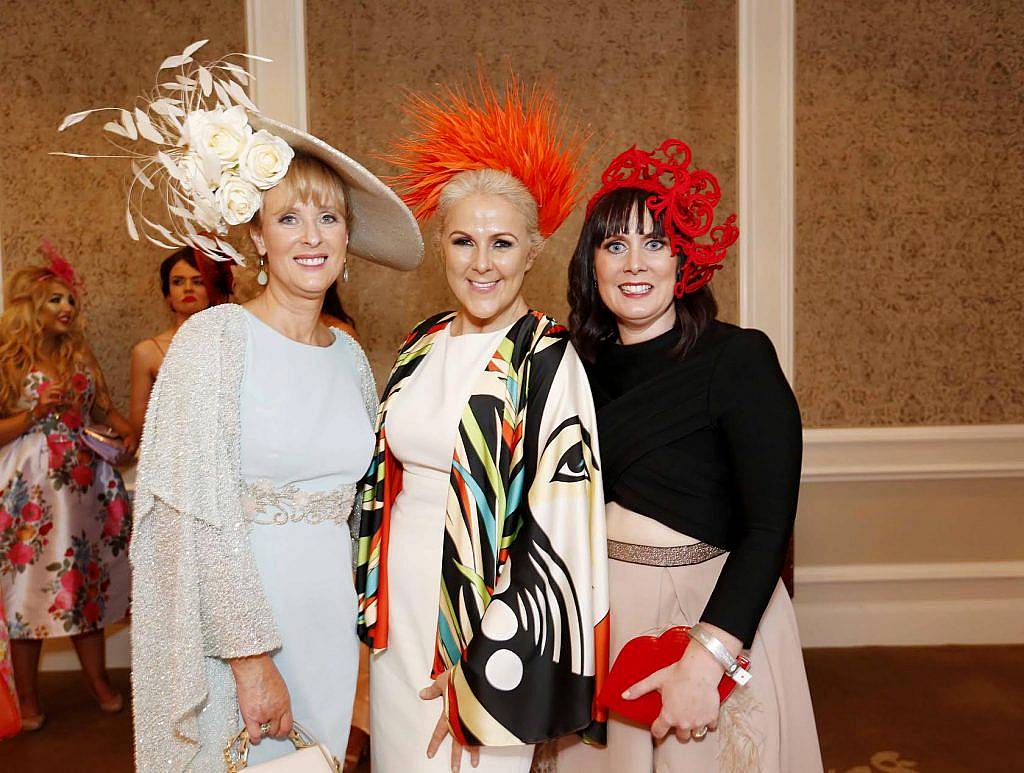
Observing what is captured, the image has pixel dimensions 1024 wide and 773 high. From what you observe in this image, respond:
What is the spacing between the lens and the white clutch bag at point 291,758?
5.08ft

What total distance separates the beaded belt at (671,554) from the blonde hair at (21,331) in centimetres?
264

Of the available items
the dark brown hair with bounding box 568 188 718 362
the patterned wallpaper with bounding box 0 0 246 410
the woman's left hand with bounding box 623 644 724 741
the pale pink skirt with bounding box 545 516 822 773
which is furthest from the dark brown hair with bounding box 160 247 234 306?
the woman's left hand with bounding box 623 644 724 741

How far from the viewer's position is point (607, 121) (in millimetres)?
3934

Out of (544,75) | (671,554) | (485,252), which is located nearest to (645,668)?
(671,554)

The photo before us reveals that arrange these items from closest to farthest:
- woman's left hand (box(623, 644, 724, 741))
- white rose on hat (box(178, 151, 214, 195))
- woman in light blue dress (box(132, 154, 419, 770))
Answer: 1. woman's left hand (box(623, 644, 724, 741))
2. woman in light blue dress (box(132, 154, 419, 770))
3. white rose on hat (box(178, 151, 214, 195))

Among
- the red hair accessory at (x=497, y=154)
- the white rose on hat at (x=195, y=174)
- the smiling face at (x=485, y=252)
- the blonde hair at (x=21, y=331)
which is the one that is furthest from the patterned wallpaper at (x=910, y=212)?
the blonde hair at (x=21, y=331)

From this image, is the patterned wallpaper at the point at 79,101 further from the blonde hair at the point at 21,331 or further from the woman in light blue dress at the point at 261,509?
the woman in light blue dress at the point at 261,509

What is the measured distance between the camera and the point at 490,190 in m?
1.83

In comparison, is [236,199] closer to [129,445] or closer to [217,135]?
[217,135]

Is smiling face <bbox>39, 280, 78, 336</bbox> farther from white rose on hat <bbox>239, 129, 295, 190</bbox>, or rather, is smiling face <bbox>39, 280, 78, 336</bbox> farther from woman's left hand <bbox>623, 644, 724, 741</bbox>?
woman's left hand <bbox>623, 644, 724, 741</bbox>

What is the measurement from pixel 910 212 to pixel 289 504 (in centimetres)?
334

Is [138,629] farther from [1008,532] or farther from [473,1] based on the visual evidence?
[1008,532]

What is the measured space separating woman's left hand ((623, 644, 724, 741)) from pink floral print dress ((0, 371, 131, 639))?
2.67 meters

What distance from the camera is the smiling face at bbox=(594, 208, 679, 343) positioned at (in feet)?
5.53
